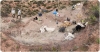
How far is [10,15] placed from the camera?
603 inches

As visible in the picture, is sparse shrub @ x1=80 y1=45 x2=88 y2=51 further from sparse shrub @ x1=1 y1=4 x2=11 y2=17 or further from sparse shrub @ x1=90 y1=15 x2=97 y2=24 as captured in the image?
sparse shrub @ x1=1 y1=4 x2=11 y2=17

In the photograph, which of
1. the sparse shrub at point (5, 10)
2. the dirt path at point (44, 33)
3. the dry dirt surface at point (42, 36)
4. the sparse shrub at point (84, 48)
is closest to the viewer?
the sparse shrub at point (84, 48)

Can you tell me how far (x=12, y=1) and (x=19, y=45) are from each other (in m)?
5.79

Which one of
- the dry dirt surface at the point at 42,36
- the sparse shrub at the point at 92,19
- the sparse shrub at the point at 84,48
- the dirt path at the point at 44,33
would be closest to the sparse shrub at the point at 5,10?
the dry dirt surface at the point at 42,36

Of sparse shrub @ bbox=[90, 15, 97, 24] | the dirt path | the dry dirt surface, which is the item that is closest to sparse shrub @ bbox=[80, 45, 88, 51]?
the dry dirt surface

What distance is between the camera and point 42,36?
12.8m

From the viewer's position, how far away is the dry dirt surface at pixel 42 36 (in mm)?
11727

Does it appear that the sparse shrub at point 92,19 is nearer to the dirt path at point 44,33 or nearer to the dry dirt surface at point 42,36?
the dry dirt surface at point 42,36

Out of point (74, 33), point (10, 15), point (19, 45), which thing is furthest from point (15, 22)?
point (74, 33)

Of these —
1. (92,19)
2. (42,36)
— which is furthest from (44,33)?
(92,19)

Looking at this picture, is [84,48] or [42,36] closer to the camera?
[84,48]

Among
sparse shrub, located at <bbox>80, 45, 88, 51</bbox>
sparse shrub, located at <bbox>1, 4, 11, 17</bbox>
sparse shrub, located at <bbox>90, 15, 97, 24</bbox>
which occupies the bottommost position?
sparse shrub, located at <bbox>80, 45, 88, 51</bbox>

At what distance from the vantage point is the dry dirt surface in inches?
462

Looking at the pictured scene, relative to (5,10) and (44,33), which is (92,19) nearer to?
(44,33)
